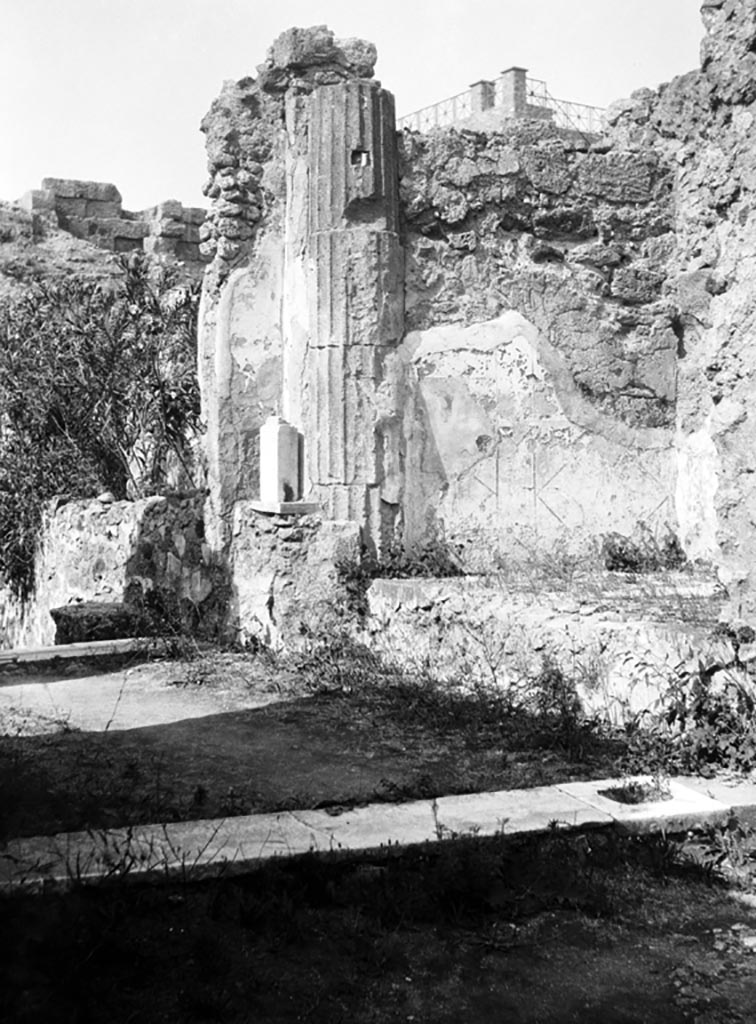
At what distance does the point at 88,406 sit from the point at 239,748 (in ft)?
24.4

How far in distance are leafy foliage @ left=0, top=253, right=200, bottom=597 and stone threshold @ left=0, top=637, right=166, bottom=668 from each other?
9.69 ft

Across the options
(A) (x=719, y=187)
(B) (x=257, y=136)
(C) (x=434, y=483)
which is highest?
(B) (x=257, y=136)

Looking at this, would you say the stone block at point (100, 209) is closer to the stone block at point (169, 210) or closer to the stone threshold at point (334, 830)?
the stone block at point (169, 210)

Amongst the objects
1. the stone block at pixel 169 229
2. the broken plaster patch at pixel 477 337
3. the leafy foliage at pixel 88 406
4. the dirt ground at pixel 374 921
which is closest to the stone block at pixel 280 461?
the broken plaster patch at pixel 477 337

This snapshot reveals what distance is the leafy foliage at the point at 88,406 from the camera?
38.8 feet

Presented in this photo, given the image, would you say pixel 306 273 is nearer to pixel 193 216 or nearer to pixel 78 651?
pixel 78 651

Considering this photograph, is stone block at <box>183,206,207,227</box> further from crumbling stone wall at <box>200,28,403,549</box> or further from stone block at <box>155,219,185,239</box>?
crumbling stone wall at <box>200,28,403,549</box>

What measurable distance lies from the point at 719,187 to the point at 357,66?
420 cm

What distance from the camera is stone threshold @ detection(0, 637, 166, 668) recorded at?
8.40 metres

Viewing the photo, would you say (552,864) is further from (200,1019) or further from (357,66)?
(357,66)

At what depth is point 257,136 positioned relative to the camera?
896 cm

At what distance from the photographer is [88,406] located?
1228cm

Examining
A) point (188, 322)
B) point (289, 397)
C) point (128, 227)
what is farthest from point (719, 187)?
point (128, 227)

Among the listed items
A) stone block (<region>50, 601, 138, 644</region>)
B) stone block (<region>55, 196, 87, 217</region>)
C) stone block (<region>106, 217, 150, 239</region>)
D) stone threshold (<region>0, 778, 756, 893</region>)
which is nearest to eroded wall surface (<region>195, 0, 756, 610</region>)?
stone block (<region>50, 601, 138, 644</region>)
